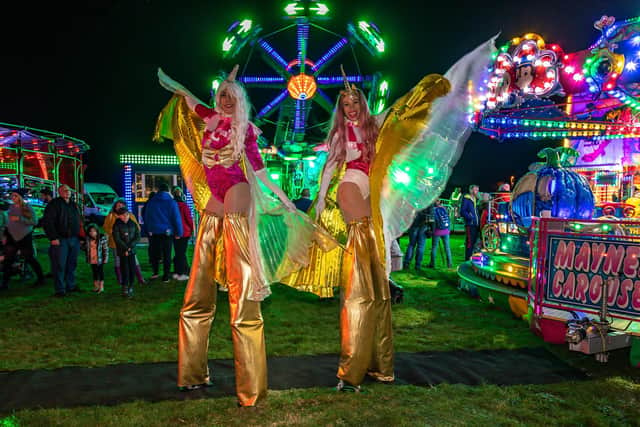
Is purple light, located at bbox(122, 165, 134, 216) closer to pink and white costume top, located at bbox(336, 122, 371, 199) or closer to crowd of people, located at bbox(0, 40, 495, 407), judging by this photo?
crowd of people, located at bbox(0, 40, 495, 407)

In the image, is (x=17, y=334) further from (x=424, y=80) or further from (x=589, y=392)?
(x=589, y=392)

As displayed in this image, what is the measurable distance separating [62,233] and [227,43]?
51.0 feet

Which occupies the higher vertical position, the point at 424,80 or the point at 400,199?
the point at 424,80

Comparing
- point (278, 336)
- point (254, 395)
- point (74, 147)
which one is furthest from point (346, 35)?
point (254, 395)

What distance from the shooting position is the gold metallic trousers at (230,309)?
2.96 meters

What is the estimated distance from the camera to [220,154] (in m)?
3.10

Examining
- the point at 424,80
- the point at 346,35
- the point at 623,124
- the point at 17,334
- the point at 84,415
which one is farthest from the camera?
the point at 346,35

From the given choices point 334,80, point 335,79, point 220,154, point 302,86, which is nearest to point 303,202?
point 220,154

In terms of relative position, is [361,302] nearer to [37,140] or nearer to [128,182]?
[37,140]

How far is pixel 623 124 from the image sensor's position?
974cm

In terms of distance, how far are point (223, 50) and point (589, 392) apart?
19908mm

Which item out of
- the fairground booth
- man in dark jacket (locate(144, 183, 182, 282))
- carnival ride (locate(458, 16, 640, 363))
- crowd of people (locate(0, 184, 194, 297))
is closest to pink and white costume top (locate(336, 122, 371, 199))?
→ carnival ride (locate(458, 16, 640, 363))

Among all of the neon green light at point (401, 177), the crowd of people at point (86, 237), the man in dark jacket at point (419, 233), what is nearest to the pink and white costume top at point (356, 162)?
the neon green light at point (401, 177)

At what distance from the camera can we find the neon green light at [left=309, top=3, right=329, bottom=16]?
2045 cm
